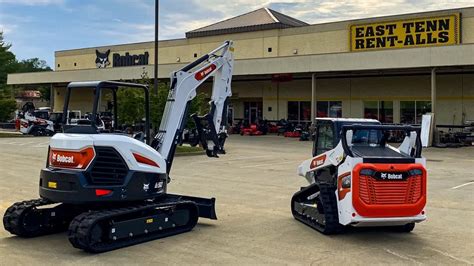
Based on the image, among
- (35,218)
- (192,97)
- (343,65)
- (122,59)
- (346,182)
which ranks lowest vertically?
(35,218)

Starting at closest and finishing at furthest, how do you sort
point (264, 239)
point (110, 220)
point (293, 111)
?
point (110, 220), point (264, 239), point (293, 111)

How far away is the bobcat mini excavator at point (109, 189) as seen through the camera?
7344mm

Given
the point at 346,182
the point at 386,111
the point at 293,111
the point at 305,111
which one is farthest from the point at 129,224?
the point at 293,111

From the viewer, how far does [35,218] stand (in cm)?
817

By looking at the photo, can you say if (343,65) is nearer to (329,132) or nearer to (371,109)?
(371,109)

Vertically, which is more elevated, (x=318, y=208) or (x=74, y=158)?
(x=74, y=158)

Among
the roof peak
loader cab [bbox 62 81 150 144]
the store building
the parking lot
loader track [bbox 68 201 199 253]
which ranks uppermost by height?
the roof peak

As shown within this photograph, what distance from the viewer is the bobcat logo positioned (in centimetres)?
5425

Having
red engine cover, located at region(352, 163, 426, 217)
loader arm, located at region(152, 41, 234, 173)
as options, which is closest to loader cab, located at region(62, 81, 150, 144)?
loader arm, located at region(152, 41, 234, 173)

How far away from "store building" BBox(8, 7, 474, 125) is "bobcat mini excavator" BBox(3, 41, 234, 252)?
22947 millimetres

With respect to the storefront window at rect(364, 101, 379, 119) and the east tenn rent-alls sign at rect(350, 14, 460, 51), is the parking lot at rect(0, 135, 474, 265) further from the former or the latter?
the storefront window at rect(364, 101, 379, 119)

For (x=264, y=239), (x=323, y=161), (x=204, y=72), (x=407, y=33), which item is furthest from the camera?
(x=407, y=33)

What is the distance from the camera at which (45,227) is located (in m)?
8.28

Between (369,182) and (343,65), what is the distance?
25939mm
